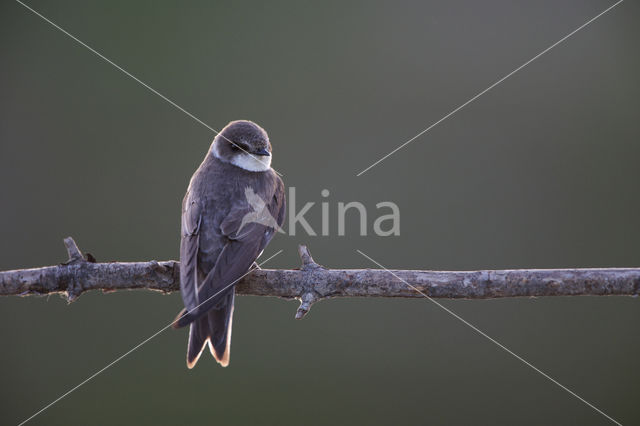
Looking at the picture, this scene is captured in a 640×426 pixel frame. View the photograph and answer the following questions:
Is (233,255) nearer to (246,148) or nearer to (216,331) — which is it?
(216,331)

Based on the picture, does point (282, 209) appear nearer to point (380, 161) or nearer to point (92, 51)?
point (380, 161)

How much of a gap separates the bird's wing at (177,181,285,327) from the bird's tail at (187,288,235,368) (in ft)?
0.38

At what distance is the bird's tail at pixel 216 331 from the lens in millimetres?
2789

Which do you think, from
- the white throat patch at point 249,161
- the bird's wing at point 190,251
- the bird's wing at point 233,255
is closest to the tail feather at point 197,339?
the bird's wing at point 233,255

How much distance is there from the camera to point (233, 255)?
2.83m


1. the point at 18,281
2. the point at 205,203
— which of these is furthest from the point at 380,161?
the point at 18,281

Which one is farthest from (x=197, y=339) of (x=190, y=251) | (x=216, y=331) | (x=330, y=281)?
(x=330, y=281)

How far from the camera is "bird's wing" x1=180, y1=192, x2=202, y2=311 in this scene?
2.58 meters

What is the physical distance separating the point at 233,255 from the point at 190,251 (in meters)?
0.23

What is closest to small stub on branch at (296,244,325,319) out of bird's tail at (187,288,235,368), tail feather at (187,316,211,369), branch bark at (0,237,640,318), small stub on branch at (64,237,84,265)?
branch bark at (0,237,640,318)

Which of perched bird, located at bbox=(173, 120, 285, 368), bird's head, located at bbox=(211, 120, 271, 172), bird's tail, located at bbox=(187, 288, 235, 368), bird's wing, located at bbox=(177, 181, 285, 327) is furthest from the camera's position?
bird's head, located at bbox=(211, 120, 271, 172)

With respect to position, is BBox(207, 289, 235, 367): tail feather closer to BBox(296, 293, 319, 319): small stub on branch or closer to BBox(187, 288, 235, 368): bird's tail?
BBox(187, 288, 235, 368): bird's tail

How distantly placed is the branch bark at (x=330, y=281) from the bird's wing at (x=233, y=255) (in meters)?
0.14

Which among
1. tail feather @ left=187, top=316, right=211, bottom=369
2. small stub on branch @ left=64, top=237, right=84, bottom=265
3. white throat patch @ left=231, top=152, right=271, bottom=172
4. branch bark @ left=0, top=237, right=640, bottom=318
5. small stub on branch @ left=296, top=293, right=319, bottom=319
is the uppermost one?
white throat patch @ left=231, top=152, right=271, bottom=172
